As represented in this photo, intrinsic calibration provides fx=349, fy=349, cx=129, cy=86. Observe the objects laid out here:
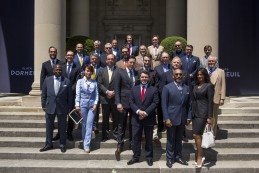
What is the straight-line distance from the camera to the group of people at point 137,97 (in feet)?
24.7

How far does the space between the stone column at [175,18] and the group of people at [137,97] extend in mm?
10094

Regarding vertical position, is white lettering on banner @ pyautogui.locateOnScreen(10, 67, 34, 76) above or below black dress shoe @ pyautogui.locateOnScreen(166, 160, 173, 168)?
above

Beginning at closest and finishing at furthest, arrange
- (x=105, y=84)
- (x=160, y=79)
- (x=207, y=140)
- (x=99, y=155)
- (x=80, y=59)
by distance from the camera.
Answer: (x=207, y=140) → (x=99, y=155) → (x=160, y=79) → (x=105, y=84) → (x=80, y=59)

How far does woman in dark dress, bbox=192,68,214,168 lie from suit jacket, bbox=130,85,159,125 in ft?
2.92

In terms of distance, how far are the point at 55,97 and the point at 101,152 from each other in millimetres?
1698

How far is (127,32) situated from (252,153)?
13.7 metres

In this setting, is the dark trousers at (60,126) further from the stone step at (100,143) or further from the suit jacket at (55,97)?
the stone step at (100,143)

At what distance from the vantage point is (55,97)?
8195 mm

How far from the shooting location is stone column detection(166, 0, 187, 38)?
63.3 ft

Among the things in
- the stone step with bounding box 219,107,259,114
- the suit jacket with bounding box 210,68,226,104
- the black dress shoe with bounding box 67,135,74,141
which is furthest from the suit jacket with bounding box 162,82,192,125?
the stone step with bounding box 219,107,259,114

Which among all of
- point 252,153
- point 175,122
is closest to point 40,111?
point 175,122

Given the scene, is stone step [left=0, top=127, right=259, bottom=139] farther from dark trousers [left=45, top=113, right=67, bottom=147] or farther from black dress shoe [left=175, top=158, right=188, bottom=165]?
black dress shoe [left=175, top=158, right=188, bottom=165]

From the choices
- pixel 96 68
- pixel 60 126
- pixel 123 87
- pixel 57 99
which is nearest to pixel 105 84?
pixel 123 87

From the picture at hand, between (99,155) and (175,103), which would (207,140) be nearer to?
(175,103)
